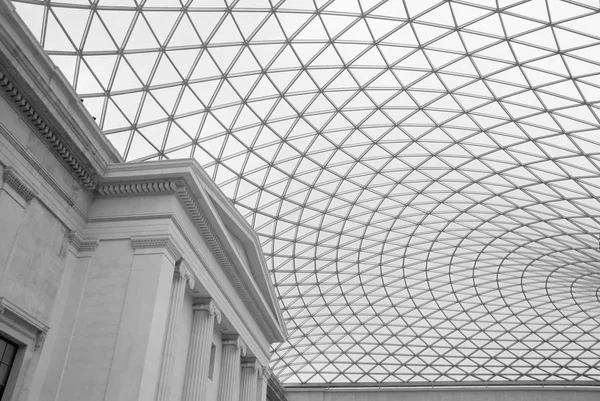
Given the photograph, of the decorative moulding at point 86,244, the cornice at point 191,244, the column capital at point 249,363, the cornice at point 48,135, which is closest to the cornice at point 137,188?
the cornice at point 48,135

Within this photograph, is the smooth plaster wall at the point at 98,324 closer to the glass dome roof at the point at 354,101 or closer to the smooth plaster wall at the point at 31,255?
the smooth plaster wall at the point at 31,255

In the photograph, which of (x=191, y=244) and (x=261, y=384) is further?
(x=261, y=384)

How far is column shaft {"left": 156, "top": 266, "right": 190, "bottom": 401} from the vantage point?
67.9ft

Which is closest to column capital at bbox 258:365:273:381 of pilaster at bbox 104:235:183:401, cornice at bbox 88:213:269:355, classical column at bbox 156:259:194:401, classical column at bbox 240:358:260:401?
classical column at bbox 240:358:260:401

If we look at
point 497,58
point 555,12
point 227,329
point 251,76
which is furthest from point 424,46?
point 227,329

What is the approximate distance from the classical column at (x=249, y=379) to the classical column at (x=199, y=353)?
8655 millimetres

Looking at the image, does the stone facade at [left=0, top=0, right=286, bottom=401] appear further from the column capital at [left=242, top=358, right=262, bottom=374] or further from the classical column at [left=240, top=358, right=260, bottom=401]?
the column capital at [left=242, top=358, right=262, bottom=374]

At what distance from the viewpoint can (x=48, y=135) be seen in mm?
19781

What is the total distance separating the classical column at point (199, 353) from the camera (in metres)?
25.8

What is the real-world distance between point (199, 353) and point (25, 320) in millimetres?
9615

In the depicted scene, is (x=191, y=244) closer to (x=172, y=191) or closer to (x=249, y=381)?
(x=172, y=191)

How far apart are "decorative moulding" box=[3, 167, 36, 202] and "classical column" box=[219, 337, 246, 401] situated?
51.6 feet

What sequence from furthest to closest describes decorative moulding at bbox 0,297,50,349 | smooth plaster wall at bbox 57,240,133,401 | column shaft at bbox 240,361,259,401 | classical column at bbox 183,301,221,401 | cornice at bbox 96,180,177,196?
column shaft at bbox 240,361,259,401, classical column at bbox 183,301,221,401, cornice at bbox 96,180,177,196, smooth plaster wall at bbox 57,240,133,401, decorative moulding at bbox 0,297,50,349

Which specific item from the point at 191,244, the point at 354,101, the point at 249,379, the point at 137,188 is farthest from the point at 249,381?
the point at 354,101
